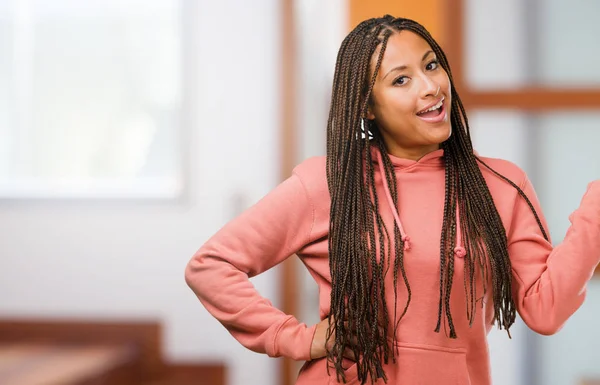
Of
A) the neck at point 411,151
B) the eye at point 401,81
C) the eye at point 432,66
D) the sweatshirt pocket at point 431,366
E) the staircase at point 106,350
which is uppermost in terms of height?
the eye at point 432,66

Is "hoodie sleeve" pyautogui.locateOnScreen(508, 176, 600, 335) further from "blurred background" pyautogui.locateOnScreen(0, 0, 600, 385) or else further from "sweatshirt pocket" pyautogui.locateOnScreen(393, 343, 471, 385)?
"blurred background" pyautogui.locateOnScreen(0, 0, 600, 385)

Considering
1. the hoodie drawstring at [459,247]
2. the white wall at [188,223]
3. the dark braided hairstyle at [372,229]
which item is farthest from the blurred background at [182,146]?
the hoodie drawstring at [459,247]

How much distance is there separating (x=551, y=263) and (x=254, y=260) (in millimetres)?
465

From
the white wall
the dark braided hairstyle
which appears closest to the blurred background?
the white wall

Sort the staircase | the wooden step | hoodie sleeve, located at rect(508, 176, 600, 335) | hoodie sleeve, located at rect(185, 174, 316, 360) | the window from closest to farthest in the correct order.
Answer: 1. hoodie sleeve, located at rect(508, 176, 600, 335)
2. hoodie sleeve, located at rect(185, 174, 316, 360)
3. the wooden step
4. the staircase
5. the window

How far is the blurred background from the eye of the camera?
224cm

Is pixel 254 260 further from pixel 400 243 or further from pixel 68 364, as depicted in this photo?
pixel 68 364

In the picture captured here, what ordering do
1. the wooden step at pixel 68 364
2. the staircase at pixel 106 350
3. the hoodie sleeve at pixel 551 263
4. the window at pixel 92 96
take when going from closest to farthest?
the hoodie sleeve at pixel 551 263
the wooden step at pixel 68 364
the staircase at pixel 106 350
the window at pixel 92 96

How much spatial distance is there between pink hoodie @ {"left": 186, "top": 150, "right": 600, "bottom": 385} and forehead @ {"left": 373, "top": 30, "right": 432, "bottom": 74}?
0.15m

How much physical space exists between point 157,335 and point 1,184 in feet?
2.86

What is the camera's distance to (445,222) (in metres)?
1.04

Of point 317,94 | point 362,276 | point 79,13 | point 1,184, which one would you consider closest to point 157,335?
point 1,184

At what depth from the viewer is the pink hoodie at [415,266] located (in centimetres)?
102

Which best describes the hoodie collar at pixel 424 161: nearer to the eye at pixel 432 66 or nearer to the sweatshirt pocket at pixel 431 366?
the eye at pixel 432 66
